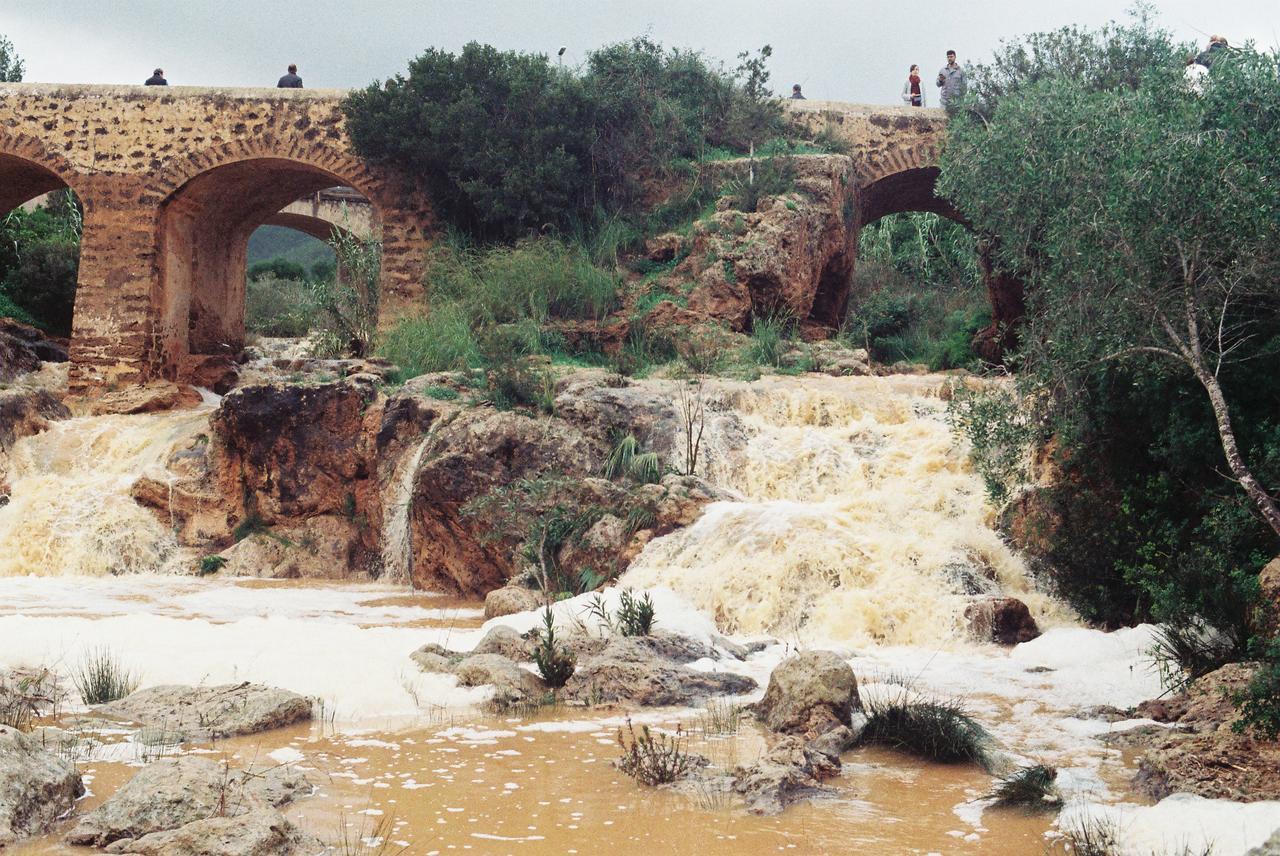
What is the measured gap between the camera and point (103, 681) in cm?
657

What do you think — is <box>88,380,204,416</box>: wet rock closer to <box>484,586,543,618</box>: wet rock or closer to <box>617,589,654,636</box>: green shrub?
<box>484,586,543,618</box>: wet rock

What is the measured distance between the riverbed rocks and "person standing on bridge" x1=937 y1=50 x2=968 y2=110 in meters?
14.8

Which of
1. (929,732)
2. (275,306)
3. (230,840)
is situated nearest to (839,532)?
(929,732)

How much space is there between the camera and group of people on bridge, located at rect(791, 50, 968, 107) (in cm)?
1925

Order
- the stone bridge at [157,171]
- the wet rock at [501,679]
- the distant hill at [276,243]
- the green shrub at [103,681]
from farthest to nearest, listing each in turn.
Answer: the distant hill at [276,243]
the stone bridge at [157,171]
the wet rock at [501,679]
the green shrub at [103,681]

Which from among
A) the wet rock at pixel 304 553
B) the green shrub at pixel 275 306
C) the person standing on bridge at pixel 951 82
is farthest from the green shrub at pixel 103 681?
the green shrub at pixel 275 306

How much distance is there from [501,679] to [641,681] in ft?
2.76

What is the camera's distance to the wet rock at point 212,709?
587 cm

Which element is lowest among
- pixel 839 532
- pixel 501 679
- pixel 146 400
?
pixel 501 679

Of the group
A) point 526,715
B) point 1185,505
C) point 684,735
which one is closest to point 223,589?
point 526,715

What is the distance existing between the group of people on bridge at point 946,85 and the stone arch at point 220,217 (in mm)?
8810

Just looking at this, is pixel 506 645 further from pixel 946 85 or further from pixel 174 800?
pixel 946 85

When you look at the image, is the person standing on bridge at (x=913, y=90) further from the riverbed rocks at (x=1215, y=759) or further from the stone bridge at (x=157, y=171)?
the riverbed rocks at (x=1215, y=759)

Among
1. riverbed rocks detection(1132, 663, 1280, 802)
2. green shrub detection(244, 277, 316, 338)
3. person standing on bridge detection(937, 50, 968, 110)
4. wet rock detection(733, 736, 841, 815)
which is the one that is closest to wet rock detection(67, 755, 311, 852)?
wet rock detection(733, 736, 841, 815)
